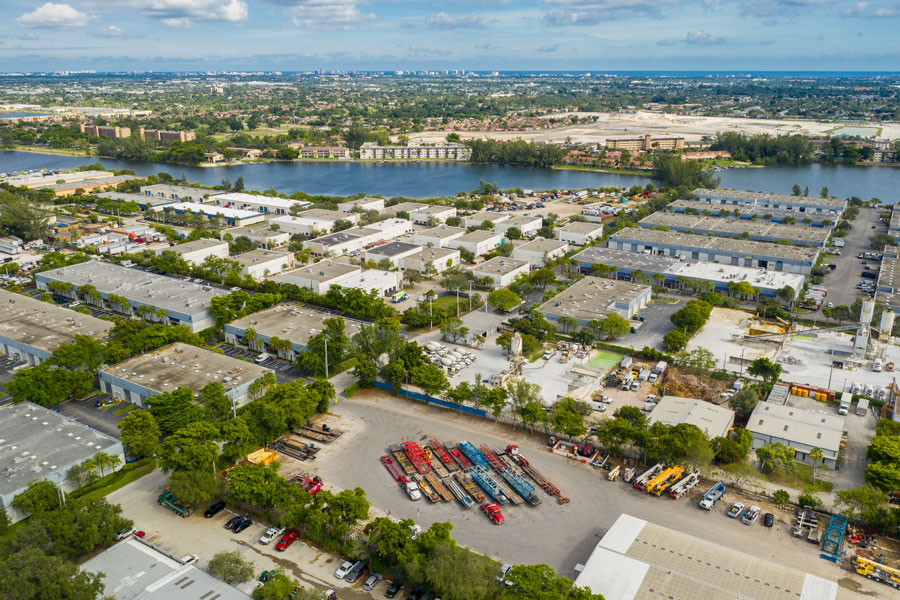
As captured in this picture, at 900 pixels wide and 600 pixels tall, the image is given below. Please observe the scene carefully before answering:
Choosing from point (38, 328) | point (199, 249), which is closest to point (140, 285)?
point (38, 328)

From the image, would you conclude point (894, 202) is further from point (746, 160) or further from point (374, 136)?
point (374, 136)

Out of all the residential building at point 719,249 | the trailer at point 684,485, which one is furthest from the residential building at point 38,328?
the residential building at point 719,249

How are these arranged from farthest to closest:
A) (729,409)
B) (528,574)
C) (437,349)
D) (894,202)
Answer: (894,202) → (437,349) → (729,409) → (528,574)

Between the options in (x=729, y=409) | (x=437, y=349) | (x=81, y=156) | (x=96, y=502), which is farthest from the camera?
(x=81, y=156)

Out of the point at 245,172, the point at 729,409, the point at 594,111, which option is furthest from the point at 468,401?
the point at 594,111

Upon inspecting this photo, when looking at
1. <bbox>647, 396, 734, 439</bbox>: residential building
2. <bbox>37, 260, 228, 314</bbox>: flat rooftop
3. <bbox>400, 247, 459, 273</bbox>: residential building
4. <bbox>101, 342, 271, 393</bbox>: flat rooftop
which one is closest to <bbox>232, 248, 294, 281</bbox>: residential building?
<bbox>37, 260, 228, 314</bbox>: flat rooftop

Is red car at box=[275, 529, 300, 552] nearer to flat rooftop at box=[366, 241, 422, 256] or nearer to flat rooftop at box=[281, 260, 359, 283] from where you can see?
flat rooftop at box=[281, 260, 359, 283]

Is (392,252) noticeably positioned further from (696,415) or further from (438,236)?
(696,415)
